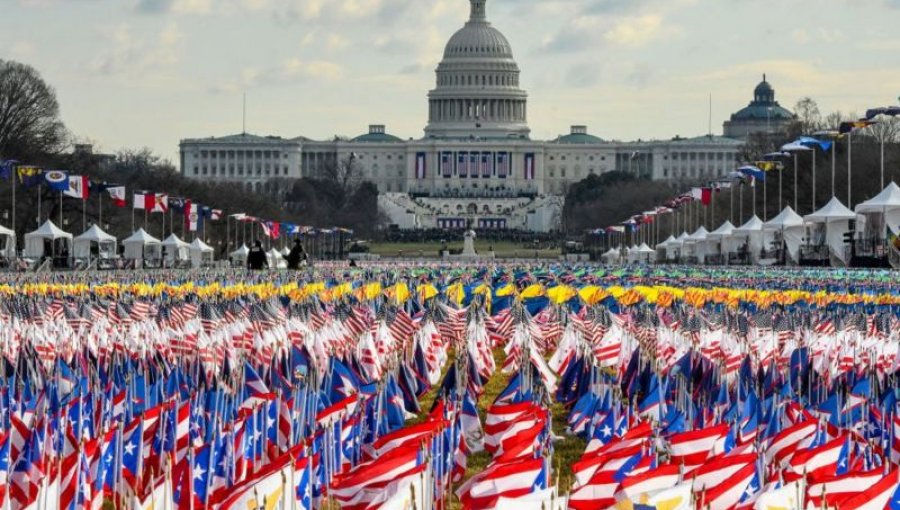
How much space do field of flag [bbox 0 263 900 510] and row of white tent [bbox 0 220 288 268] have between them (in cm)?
4047

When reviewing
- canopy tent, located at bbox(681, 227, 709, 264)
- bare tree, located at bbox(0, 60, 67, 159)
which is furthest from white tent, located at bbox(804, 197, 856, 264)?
bare tree, located at bbox(0, 60, 67, 159)

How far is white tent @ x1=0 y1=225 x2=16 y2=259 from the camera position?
234 feet

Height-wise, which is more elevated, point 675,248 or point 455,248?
point 675,248

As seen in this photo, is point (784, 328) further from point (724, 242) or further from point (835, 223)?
point (724, 242)

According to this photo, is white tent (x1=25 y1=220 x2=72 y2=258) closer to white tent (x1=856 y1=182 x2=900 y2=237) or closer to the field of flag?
white tent (x1=856 y1=182 x2=900 y2=237)

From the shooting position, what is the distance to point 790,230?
75.5m

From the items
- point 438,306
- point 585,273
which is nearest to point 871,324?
point 438,306

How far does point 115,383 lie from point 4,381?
104 cm

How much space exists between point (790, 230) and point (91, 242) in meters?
24.7

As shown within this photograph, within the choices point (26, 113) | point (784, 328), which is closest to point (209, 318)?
point (784, 328)

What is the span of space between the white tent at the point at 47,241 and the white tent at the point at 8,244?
1.66ft

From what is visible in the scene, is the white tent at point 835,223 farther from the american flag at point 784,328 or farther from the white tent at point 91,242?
the american flag at point 784,328

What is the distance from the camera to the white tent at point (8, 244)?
234 ft

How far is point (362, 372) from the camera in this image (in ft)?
76.0
